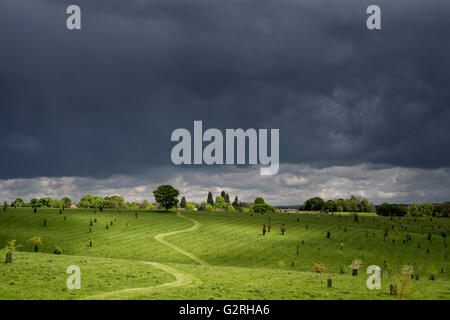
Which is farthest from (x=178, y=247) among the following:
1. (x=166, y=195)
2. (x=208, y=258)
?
(x=166, y=195)

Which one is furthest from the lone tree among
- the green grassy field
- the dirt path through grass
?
the dirt path through grass

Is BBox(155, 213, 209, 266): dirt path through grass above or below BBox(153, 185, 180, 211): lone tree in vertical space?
below

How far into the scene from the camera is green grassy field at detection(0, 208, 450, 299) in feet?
106

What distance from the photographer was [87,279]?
35594mm

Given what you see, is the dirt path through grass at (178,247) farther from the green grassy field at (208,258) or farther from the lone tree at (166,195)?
the lone tree at (166,195)

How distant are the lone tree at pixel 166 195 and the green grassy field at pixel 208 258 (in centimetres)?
3163

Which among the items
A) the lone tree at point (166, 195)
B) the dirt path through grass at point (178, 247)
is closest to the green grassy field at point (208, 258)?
the dirt path through grass at point (178, 247)

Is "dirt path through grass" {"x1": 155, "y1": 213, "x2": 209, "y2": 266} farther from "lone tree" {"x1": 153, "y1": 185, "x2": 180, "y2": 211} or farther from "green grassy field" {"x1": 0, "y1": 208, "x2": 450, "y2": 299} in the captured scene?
"lone tree" {"x1": 153, "y1": 185, "x2": 180, "y2": 211}

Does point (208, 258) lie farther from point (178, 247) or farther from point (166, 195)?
point (166, 195)

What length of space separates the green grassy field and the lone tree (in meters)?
31.6

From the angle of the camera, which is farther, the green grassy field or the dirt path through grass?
the dirt path through grass

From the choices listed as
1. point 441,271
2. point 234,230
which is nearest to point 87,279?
point 441,271
